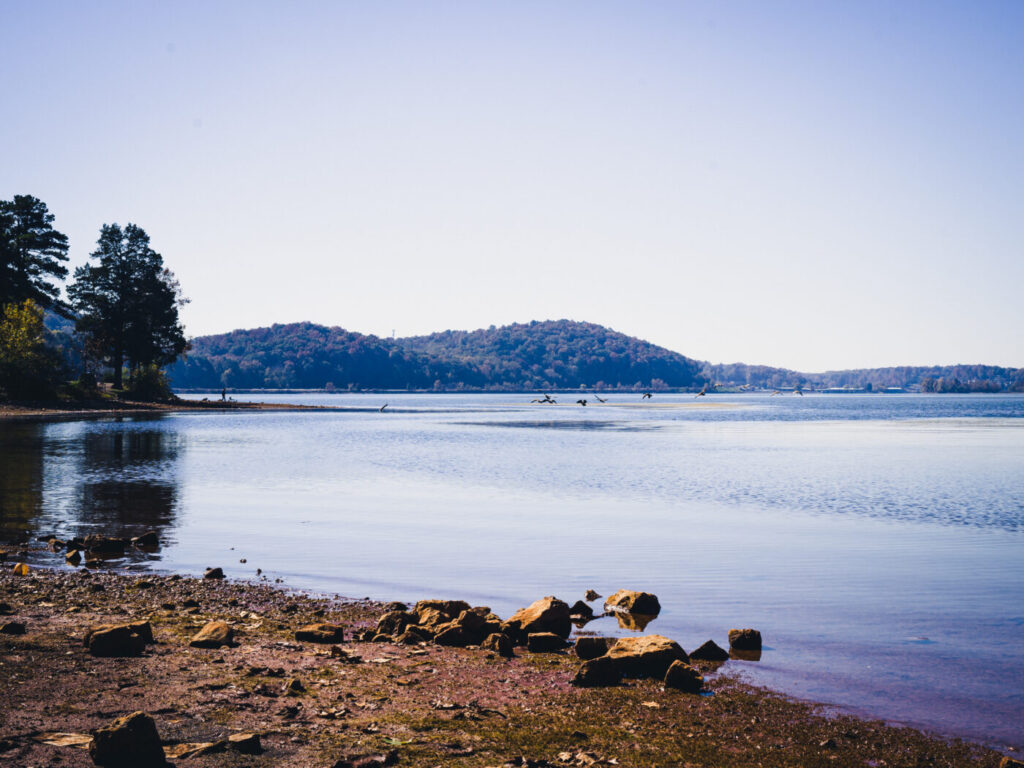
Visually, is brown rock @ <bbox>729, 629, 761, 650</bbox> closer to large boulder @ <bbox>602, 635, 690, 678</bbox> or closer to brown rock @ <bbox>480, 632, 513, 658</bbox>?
large boulder @ <bbox>602, 635, 690, 678</bbox>

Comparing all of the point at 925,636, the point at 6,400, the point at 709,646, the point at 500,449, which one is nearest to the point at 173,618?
the point at 709,646

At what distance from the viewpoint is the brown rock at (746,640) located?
1157cm

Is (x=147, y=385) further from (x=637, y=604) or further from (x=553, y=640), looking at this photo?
(x=553, y=640)

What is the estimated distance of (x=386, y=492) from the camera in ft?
104

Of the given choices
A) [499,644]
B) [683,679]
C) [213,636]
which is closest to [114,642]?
[213,636]

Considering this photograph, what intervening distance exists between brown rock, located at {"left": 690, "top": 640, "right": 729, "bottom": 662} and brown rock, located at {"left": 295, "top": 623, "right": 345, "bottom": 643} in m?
5.02

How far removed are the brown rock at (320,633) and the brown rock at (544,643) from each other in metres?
2.75

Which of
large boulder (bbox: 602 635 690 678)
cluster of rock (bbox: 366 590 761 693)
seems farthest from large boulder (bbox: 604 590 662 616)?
large boulder (bbox: 602 635 690 678)

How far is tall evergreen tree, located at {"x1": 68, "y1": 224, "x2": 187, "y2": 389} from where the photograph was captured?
323ft

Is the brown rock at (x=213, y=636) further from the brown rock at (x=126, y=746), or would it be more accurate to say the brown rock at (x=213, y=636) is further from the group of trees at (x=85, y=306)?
the group of trees at (x=85, y=306)

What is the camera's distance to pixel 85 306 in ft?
321

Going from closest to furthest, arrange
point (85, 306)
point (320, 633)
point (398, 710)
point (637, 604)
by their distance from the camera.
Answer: point (398, 710), point (320, 633), point (637, 604), point (85, 306)

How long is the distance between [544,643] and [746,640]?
9.53 ft

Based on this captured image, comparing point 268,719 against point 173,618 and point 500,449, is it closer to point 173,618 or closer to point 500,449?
point 173,618
